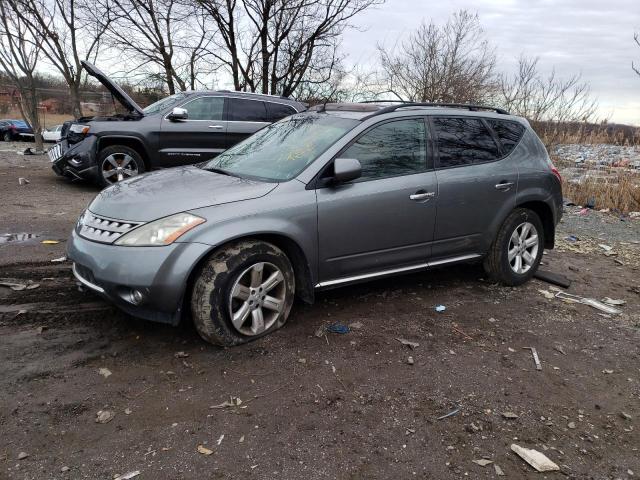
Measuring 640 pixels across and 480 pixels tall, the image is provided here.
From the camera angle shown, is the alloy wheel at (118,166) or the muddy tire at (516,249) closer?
the muddy tire at (516,249)

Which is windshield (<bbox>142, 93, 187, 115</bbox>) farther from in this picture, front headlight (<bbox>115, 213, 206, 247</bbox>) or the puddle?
front headlight (<bbox>115, 213, 206, 247</bbox>)

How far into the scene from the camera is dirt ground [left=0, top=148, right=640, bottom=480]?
249cm

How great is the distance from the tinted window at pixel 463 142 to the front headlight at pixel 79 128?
20.7ft

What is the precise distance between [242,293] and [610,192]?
32.4 feet

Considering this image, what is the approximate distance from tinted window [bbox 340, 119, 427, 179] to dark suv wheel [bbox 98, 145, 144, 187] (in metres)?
5.72

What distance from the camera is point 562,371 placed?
3.52 metres

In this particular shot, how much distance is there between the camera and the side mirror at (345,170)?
3637mm

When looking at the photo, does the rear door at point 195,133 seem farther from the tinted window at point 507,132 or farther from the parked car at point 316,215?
the tinted window at point 507,132

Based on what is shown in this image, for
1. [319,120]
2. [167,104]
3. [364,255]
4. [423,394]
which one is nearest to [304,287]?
[364,255]

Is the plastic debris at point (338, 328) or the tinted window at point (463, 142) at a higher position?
the tinted window at point (463, 142)

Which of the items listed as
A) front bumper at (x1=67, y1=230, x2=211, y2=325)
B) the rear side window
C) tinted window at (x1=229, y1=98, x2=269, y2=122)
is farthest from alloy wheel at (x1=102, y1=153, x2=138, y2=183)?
front bumper at (x1=67, y1=230, x2=211, y2=325)

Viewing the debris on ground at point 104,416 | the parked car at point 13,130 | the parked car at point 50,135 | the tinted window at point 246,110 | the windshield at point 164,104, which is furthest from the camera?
the parked car at point 13,130

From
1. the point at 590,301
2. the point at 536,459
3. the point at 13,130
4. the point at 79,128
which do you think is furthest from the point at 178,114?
the point at 13,130

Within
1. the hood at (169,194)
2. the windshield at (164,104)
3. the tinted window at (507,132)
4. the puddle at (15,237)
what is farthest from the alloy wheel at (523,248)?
the windshield at (164,104)
